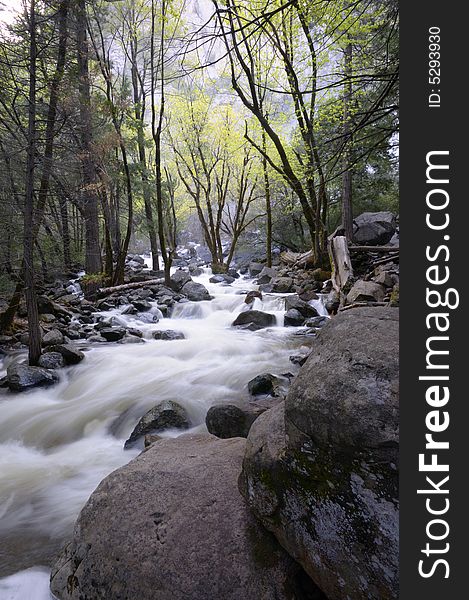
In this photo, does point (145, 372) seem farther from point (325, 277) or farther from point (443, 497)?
point (325, 277)

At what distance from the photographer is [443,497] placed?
3.77 feet

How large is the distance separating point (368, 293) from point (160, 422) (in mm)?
4823

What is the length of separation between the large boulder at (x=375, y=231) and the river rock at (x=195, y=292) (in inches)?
227

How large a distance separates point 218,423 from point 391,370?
8.27 ft

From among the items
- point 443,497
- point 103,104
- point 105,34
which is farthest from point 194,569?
point 105,34

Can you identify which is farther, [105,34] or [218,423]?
[105,34]

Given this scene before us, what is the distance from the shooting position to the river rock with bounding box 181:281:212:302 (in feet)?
41.5

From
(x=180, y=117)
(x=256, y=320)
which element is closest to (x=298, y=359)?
(x=256, y=320)

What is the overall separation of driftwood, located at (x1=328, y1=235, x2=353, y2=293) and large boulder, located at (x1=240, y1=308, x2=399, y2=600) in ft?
23.9

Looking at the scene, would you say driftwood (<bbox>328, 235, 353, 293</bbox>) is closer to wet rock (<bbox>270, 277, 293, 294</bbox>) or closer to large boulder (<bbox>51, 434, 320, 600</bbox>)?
wet rock (<bbox>270, 277, 293, 294</bbox>)

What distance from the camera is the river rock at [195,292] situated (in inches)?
498

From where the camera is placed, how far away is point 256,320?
31.0ft

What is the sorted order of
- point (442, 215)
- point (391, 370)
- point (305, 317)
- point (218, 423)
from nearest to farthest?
1. point (442, 215)
2. point (391, 370)
3. point (218, 423)
4. point (305, 317)

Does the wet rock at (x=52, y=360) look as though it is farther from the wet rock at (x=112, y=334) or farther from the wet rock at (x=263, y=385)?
the wet rock at (x=263, y=385)
